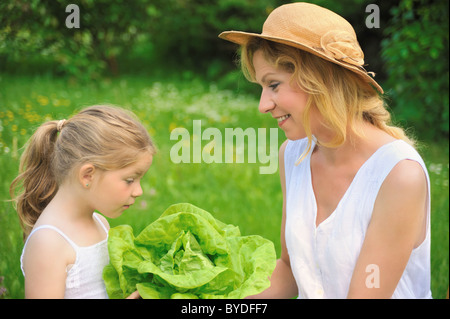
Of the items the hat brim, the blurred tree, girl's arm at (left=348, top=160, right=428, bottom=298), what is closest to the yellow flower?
the blurred tree

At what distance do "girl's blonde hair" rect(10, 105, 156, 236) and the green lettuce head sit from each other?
0.28m

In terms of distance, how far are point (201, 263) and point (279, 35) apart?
0.86 meters

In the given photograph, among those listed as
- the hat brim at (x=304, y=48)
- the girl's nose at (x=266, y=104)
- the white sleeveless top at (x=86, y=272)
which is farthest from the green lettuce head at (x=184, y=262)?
the hat brim at (x=304, y=48)

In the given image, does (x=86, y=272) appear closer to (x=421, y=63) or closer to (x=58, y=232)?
(x=58, y=232)

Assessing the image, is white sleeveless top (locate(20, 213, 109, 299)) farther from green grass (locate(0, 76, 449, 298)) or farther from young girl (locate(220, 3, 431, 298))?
young girl (locate(220, 3, 431, 298))

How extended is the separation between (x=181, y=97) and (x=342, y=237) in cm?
520

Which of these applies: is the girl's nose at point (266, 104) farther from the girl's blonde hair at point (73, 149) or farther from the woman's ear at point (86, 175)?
the woman's ear at point (86, 175)

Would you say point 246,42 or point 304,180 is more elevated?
point 246,42

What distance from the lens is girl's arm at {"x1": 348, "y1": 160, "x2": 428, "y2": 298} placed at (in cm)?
181

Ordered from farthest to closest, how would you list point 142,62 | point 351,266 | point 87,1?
1. point 142,62
2. point 87,1
3. point 351,266

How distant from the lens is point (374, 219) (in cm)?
186

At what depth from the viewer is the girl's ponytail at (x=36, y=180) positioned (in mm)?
1976

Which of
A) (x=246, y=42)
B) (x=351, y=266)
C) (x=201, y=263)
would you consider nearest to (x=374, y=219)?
(x=351, y=266)

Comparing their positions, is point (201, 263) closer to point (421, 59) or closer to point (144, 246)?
point (144, 246)
